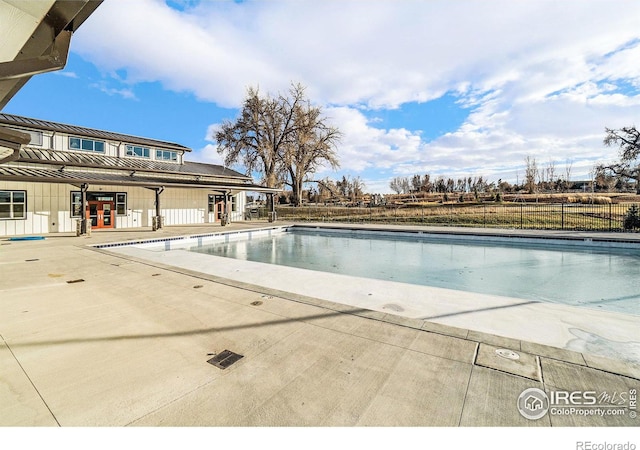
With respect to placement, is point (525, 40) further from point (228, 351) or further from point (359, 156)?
point (359, 156)

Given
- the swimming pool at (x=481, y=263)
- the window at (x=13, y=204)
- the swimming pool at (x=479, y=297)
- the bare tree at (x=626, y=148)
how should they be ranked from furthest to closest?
the bare tree at (x=626, y=148), the window at (x=13, y=204), the swimming pool at (x=481, y=263), the swimming pool at (x=479, y=297)

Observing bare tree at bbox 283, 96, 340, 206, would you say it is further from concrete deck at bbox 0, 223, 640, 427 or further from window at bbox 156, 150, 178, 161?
concrete deck at bbox 0, 223, 640, 427

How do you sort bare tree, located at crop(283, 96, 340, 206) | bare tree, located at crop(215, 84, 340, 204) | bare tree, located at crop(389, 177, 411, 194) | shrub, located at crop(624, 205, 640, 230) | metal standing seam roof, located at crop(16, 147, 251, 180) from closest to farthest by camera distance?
shrub, located at crop(624, 205, 640, 230) → metal standing seam roof, located at crop(16, 147, 251, 180) → bare tree, located at crop(215, 84, 340, 204) → bare tree, located at crop(283, 96, 340, 206) → bare tree, located at crop(389, 177, 411, 194)

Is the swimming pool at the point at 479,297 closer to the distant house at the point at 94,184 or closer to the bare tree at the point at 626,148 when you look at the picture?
the distant house at the point at 94,184

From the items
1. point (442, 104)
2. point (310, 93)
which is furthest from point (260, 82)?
point (442, 104)

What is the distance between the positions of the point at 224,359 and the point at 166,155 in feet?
75.7

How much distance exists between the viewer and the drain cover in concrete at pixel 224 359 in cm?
258

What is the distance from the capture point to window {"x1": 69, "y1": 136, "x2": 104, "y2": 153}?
16.8 metres

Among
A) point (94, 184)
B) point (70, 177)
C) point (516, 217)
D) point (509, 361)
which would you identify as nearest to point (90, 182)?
point (94, 184)

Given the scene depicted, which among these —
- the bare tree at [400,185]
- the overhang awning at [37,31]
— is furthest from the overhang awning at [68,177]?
the bare tree at [400,185]

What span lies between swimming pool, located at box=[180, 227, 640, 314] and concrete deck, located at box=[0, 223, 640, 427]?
4028mm

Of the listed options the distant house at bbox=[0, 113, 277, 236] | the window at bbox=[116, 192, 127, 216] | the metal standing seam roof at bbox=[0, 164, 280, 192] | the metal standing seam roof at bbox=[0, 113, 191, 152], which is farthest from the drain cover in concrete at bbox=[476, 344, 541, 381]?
the metal standing seam roof at bbox=[0, 113, 191, 152]

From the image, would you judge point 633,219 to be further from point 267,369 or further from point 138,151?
point 138,151

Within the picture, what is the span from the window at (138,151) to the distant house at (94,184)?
63 mm
